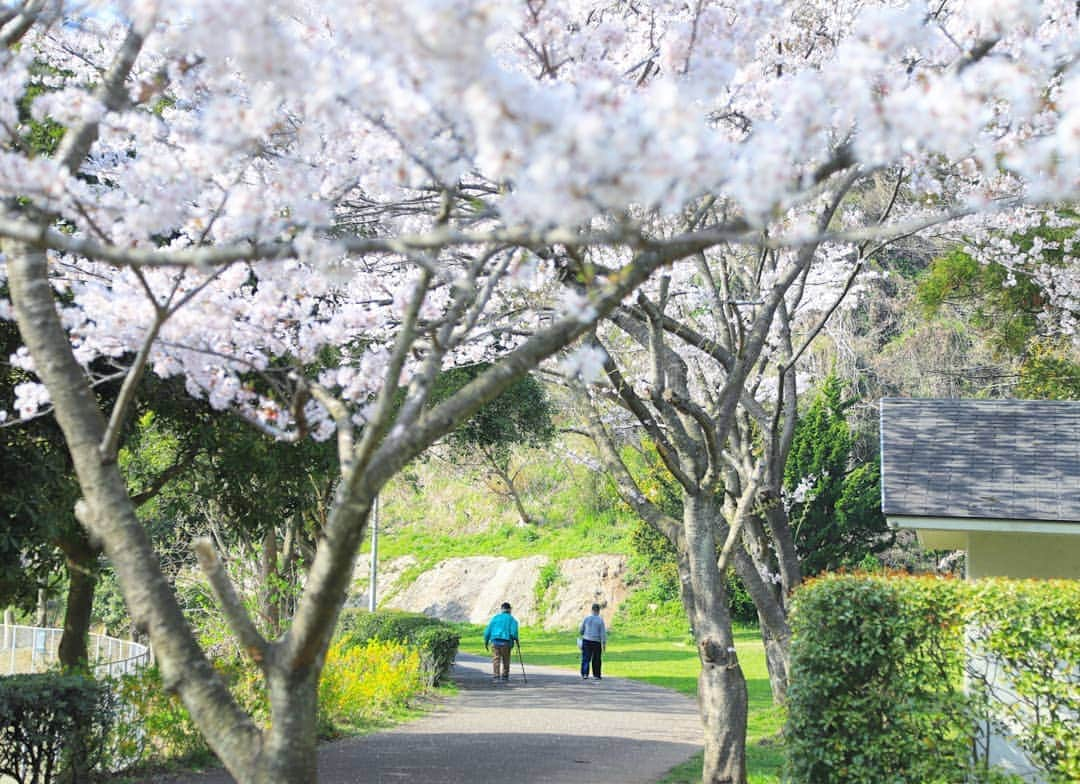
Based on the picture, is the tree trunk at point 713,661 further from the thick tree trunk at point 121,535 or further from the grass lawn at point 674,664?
the thick tree trunk at point 121,535

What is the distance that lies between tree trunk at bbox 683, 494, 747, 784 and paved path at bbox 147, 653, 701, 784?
4.52 ft

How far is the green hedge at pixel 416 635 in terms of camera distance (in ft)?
51.7

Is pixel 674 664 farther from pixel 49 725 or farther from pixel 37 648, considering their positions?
pixel 49 725

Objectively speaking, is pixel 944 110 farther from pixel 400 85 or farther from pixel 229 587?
pixel 229 587

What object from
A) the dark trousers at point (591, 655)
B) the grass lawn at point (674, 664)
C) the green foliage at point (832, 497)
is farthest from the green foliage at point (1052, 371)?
the green foliage at point (832, 497)

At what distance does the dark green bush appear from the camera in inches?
262

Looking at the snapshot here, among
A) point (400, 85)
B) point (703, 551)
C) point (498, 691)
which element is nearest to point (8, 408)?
point (703, 551)

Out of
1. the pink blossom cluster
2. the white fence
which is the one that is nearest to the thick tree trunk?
the pink blossom cluster

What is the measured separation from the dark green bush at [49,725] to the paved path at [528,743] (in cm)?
118

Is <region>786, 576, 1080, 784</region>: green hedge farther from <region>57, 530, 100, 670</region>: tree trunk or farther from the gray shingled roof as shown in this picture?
<region>57, 530, 100, 670</region>: tree trunk

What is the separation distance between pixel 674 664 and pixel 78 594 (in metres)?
13.5

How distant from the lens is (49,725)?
6844mm

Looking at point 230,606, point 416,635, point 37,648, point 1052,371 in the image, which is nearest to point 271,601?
point 37,648

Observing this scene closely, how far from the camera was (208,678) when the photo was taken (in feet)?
11.9
